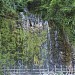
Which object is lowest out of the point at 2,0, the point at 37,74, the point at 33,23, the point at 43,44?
the point at 37,74

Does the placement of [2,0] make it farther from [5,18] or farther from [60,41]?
[60,41]

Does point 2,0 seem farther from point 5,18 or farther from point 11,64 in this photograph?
point 11,64

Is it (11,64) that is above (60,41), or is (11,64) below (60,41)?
below

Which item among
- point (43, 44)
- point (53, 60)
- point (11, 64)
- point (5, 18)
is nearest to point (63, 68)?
point (53, 60)

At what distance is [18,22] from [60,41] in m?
1.00

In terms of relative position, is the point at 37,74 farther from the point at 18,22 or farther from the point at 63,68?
the point at 18,22

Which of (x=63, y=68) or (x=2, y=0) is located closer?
(x=2, y=0)

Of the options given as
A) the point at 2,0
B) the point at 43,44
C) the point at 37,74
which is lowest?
the point at 37,74

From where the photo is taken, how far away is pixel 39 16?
6367 millimetres

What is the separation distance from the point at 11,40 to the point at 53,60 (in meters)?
1.01

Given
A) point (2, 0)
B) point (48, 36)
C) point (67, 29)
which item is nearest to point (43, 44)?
point (48, 36)

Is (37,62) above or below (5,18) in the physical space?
below

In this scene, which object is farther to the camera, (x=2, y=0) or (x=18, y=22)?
(x=18, y=22)

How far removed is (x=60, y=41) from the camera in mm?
6449
